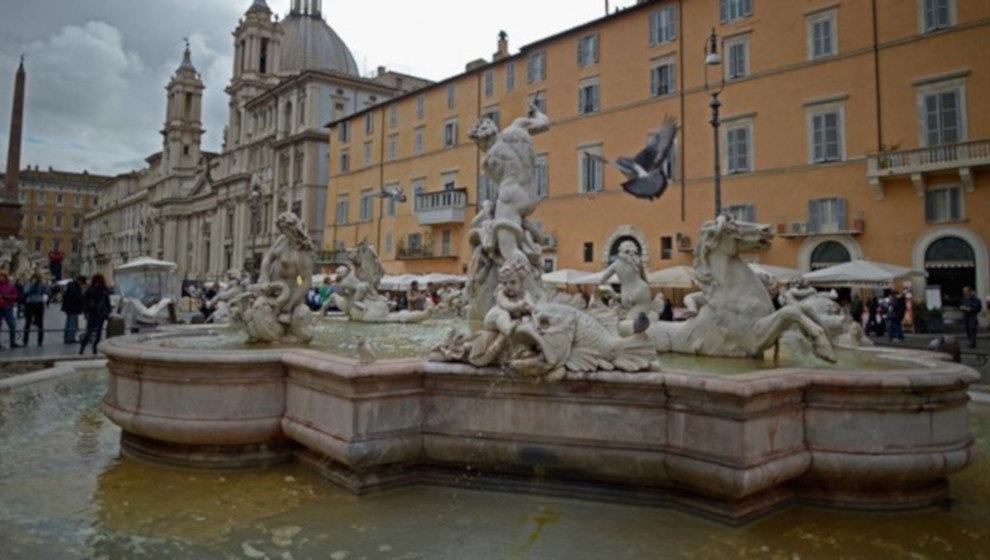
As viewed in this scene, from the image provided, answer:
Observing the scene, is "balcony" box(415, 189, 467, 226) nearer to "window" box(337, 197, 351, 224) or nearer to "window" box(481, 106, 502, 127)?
"window" box(481, 106, 502, 127)

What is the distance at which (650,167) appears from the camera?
22.3 metres

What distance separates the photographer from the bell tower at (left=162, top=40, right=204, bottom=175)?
79.6 meters

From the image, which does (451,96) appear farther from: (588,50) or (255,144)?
(255,144)

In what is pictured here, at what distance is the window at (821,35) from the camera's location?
77.4ft

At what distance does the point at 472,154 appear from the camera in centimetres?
3694

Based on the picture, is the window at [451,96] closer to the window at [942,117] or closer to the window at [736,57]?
the window at [736,57]

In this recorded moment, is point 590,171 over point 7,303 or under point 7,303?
over

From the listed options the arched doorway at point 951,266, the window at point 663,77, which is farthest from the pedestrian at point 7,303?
the arched doorway at point 951,266

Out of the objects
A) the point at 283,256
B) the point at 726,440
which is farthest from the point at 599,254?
the point at 726,440

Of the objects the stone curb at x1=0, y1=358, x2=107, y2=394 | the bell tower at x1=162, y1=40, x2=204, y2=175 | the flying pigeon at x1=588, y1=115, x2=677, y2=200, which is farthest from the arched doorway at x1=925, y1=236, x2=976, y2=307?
the bell tower at x1=162, y1=40, x2=204, y2=175

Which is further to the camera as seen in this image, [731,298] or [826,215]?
[826,215]

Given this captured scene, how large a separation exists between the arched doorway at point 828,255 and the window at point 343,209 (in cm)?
3282

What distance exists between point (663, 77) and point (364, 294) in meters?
21.5

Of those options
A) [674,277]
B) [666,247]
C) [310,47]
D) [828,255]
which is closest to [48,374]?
[674,277]
